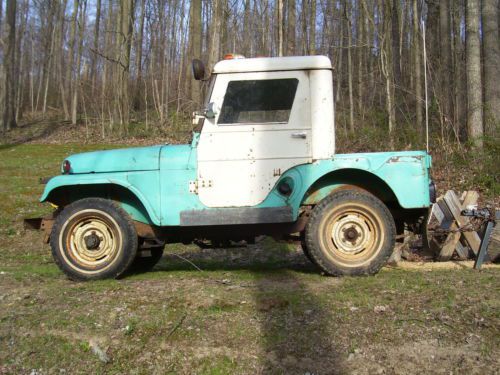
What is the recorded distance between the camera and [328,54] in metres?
24.0

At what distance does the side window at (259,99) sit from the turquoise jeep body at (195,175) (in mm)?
485

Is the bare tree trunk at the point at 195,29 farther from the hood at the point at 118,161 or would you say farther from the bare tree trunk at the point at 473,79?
the hood at the point at 118,161

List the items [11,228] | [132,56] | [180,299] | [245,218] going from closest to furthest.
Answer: [180,299], [245,218], [11,228], [132,56]

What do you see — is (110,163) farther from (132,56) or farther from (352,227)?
(132,56)

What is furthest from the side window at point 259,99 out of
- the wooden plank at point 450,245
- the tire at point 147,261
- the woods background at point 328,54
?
the woods background at point 328,54

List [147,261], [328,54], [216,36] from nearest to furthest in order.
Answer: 1. [147,261]
2. [216,36]
3. [328,54]

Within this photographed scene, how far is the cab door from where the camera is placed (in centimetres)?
544

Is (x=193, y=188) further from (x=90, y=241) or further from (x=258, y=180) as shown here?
(x=90, y=241)

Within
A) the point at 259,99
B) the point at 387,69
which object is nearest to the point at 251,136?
the point at 259,99

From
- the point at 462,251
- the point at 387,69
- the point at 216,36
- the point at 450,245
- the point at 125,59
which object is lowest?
the point at 462,251

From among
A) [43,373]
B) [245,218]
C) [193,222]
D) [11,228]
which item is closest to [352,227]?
[245,218]

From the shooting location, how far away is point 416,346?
12.3 feet

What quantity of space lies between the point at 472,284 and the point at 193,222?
286 centimetres

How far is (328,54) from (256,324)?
2147 cm
